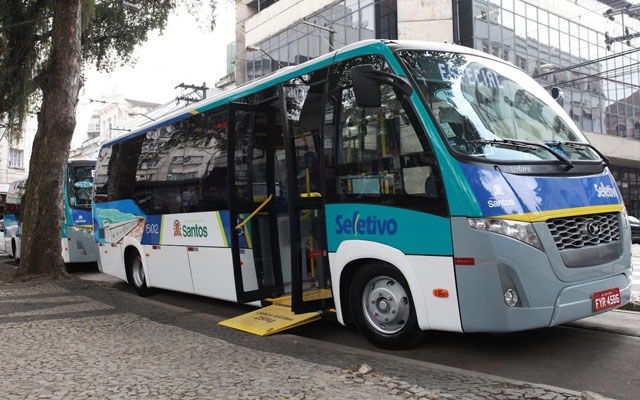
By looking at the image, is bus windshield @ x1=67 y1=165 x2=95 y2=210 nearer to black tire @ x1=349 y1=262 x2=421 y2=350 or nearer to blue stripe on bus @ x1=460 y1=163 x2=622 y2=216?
black tire @ x1=349 y1=262 x2=421 y2=350

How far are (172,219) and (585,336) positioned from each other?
242 inches

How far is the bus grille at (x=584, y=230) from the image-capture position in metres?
4.75

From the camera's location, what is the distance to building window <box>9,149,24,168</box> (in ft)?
201

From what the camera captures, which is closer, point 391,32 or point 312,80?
point 312,80

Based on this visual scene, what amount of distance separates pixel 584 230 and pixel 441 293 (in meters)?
1.40

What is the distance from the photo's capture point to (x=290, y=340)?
597 centimetres

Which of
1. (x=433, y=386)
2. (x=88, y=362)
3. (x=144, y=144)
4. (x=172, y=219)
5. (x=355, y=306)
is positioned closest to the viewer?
(x=433, y=386)

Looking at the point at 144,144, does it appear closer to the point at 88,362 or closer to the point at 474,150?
the point at 88,362

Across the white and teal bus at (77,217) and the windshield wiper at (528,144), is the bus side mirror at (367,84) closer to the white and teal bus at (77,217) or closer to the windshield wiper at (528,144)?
the windshield wiper at (528,144)

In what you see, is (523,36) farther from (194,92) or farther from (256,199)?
(256,199)

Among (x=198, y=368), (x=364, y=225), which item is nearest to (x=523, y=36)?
(x=364, y=225)

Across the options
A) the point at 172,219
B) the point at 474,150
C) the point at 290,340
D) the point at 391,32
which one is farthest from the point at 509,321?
the point at 391,32

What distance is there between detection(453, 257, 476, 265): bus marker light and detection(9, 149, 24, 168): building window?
66.4 meters

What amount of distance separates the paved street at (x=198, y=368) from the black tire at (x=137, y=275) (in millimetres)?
2991
